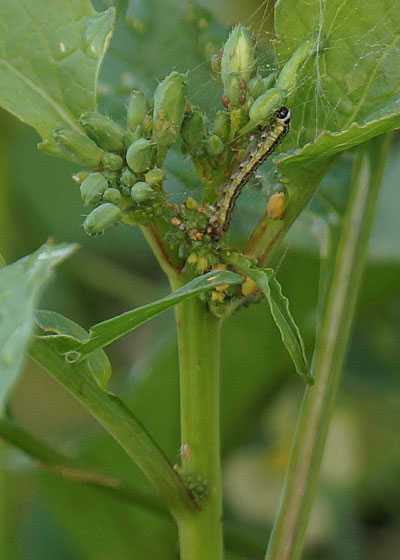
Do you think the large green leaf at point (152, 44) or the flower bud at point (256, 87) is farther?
the large green leaf at point (152, 44)

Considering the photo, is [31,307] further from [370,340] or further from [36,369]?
[36,369]

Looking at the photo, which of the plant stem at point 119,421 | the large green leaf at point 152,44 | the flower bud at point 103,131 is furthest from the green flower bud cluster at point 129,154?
the large green leaf at point 152,44

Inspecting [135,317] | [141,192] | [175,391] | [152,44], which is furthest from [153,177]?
[175,391]

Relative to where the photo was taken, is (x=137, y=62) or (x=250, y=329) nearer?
(x=137, y=62)

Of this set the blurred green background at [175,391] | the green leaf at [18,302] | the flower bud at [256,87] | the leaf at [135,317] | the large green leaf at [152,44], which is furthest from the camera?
the blurred green background at [175,391]

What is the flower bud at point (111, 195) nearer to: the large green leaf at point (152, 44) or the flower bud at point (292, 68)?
the flower bud at point (292, 68)

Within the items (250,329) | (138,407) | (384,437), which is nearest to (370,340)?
(384,437)
